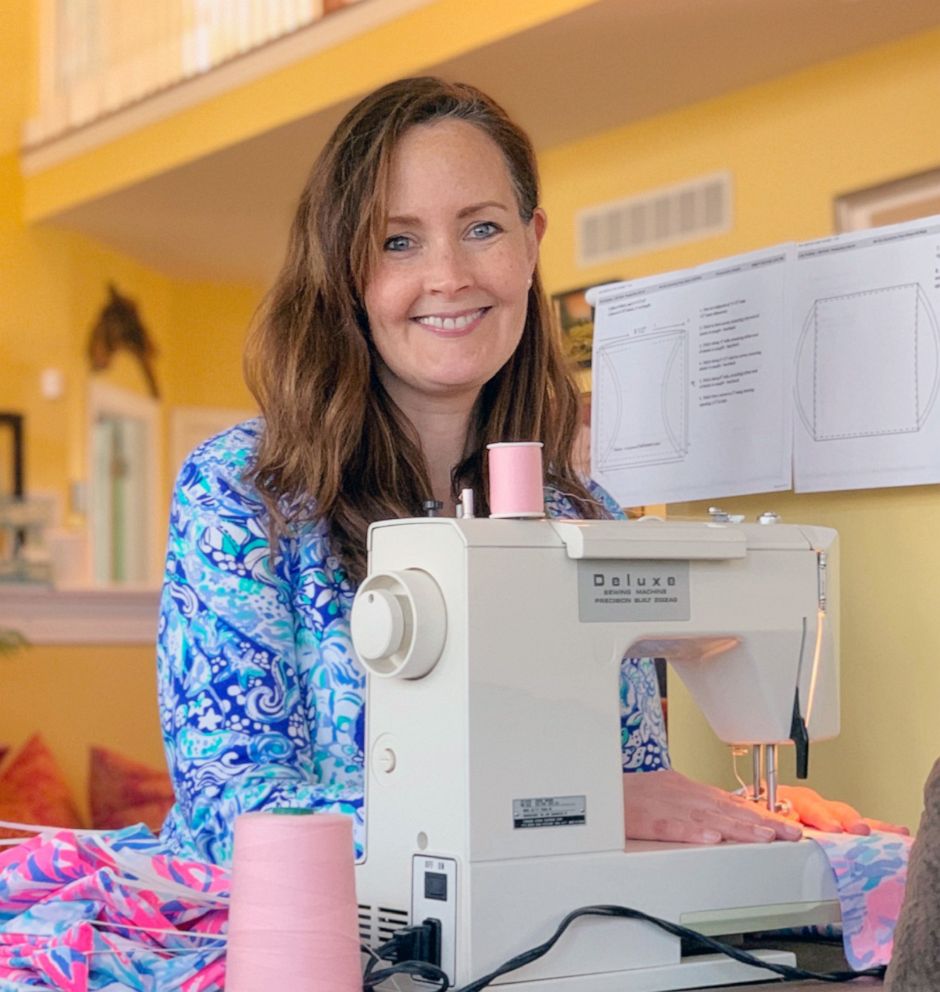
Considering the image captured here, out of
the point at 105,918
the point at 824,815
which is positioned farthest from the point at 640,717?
the point at 105,918

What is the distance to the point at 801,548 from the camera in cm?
133

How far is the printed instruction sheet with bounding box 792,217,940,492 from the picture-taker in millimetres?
1525

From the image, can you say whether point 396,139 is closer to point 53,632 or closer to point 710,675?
point 710,675

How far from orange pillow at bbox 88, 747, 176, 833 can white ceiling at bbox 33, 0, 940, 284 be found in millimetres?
2201

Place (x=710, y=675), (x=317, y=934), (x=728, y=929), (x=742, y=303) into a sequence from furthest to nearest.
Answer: (x=742, y=303) → (x=710, y=675) → (x=728, y=929) → (x=317, y=934)

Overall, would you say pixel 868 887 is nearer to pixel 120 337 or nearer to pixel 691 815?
pixel 691 815

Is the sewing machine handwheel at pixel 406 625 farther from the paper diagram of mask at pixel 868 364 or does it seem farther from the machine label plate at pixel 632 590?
the paper diagram of mask at pixel 868 364

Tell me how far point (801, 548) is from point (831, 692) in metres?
0.13

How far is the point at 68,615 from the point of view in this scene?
212 inches

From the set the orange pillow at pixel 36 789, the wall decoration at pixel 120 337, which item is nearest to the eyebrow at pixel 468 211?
the orange pillow at pixel 36 789

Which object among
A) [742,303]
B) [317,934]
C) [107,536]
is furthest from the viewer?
[107,536]

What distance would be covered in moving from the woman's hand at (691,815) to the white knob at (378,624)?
257 mm

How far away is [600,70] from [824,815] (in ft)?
12.8

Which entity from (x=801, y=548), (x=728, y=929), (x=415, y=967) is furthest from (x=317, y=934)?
(x=801, y=548)
